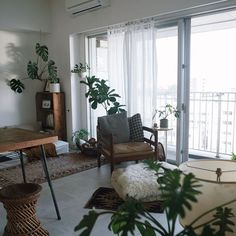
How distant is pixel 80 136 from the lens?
5.02 metres

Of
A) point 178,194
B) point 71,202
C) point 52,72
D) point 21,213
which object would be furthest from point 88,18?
point 178,194

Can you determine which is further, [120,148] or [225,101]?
[225,101]

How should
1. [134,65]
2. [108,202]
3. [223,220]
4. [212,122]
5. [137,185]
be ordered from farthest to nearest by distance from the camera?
[212,122], [134,65], [108,202], [137,185], [223,220]

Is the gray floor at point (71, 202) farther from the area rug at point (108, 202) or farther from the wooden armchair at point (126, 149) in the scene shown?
the wooden armchair at point (126, 149)

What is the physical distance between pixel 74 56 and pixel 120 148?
95.0 inches

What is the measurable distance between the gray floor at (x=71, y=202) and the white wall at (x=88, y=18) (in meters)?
1.84

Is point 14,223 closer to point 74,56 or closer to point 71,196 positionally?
point 71,196

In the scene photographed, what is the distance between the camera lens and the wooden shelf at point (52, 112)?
5.11 m

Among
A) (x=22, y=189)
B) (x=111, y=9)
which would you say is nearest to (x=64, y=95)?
(x=111, y=9)

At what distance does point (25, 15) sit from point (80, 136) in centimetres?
243

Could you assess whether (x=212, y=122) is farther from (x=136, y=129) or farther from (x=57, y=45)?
(x=57, y=45)

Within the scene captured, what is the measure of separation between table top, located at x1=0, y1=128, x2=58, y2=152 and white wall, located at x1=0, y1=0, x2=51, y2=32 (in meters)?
2.88

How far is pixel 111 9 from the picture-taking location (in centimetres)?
420

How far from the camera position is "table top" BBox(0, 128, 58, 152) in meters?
2.10
